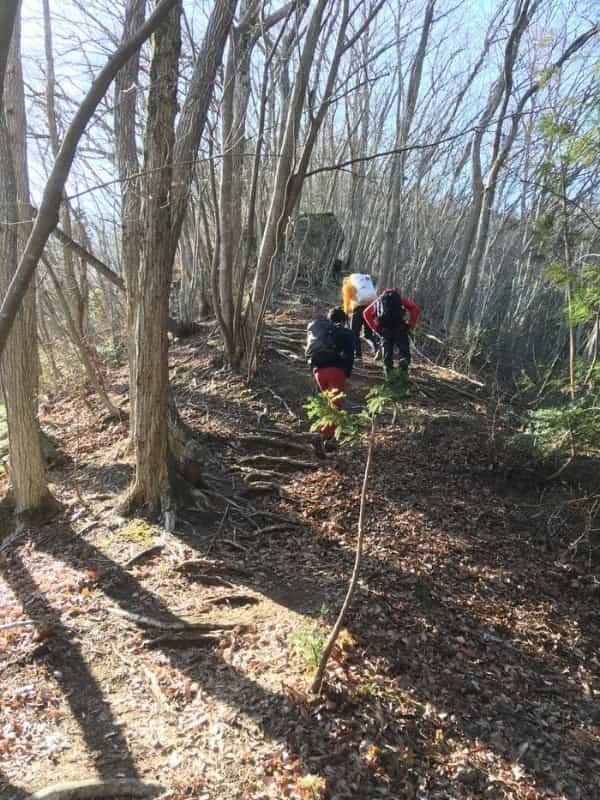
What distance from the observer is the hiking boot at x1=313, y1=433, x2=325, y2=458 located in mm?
6746

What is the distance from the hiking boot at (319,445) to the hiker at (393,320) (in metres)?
1.35

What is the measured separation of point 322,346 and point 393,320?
1.48 meters

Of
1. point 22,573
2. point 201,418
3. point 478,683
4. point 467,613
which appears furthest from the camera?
point 201,418

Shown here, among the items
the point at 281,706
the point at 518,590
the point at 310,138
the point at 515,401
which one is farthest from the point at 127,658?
the point at 515,401

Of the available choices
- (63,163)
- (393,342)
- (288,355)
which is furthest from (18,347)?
(393,342)

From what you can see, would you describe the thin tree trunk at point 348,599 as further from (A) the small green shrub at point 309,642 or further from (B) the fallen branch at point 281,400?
(B) the fallen branch at point 281,400

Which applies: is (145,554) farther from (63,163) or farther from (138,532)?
(63,163)

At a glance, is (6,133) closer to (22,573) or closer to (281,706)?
(22,573)

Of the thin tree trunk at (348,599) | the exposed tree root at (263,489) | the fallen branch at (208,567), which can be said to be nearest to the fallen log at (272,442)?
the exposed tree root at (263,489)

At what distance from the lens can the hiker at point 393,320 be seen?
23.5ft

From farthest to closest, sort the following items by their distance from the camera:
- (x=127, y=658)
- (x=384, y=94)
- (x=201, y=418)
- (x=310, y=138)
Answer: (x=384, y=94) → (x=201, y=418) → (x=310, y=138) → (x=127, y=658)

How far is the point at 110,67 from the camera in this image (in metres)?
2.65

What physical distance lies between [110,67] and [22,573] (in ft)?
16.2

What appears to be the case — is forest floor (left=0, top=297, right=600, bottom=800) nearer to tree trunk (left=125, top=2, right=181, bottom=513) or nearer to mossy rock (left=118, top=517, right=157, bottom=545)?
mossy rock (left=118, top=517, right=157, bottom=545)
